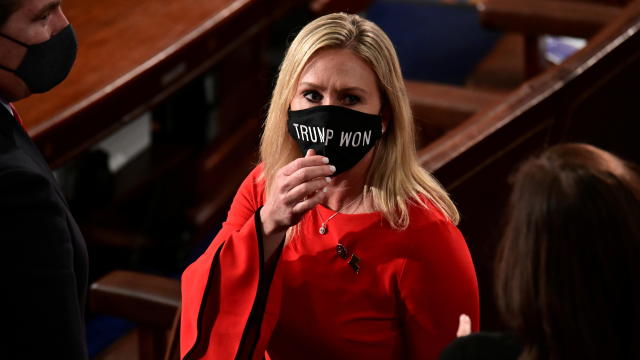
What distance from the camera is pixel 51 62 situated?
1.46 metres

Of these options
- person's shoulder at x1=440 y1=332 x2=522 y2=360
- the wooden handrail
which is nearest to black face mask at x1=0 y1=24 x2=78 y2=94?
person's shoulder at x1=440 y1=332 x2=522 y2=360

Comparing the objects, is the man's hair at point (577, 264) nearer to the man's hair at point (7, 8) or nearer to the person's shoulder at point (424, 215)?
the person's shoulder at point (424, 215)

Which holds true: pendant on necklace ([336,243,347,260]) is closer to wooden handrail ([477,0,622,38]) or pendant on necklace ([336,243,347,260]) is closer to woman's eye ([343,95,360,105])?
woman's eye ([343,95,360,105])

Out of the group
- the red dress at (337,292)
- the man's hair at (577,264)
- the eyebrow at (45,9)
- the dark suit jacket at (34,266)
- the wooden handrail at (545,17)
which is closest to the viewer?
the man's hair at (577,264)

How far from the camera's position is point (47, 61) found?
146cm

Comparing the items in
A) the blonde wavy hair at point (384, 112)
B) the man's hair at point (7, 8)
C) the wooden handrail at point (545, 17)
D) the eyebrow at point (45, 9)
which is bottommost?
the wooden handrail at point (545, 17)

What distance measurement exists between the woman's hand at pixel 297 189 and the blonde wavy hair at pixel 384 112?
6.5 inches

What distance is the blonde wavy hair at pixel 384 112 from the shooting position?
5.28ft

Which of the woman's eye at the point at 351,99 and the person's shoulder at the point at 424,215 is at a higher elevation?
the woman's eye at the point at 351,99

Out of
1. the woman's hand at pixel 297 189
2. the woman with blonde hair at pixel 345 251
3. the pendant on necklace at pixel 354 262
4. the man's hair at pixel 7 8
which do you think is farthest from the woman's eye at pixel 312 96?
the man's hair at pixel 7 8

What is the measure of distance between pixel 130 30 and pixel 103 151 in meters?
1.29

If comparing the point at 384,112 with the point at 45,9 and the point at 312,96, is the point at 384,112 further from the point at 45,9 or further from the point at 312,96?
the point at 45,9

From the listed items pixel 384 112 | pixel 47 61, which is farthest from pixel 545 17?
pixel 47 61

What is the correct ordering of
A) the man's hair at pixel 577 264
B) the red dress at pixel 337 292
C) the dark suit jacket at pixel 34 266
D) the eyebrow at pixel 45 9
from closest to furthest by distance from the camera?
the man's hair at pixel 577 264 < the dark suit jacket at pixel 34 266 < the eyebrow at pixel 45 9 < the red dress at pixel 337 292
